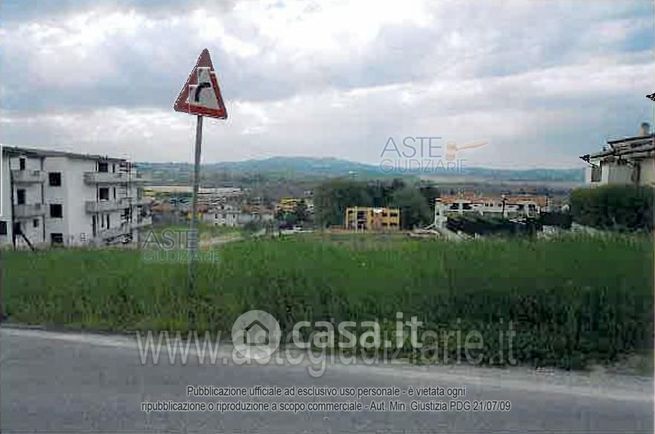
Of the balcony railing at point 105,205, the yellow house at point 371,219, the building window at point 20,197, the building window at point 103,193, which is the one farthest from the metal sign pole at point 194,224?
the building window at point 20,197

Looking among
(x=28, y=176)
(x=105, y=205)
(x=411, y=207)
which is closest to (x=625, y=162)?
(x=411, y=207)

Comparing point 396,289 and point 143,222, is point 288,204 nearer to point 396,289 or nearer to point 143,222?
point 396,289

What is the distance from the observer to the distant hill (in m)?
5.21

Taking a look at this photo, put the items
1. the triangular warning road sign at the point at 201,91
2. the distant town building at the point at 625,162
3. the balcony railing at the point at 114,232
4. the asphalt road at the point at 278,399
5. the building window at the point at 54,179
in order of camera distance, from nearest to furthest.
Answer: the asphalt road at the point at 278,399 < the distant town building at the point at 625,162 < the triangular warning road sign at the point at 201,91 < the building window at the point at 54,179 < the balcony railing at the point at 114,232

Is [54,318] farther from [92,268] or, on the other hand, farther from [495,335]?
[495,335]

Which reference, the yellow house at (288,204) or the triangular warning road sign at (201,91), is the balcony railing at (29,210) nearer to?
the triangular warning road sign at (201,91)

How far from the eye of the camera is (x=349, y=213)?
18.6ft

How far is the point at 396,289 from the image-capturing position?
5.00 meters

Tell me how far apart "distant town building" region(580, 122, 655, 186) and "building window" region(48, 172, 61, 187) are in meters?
5.35

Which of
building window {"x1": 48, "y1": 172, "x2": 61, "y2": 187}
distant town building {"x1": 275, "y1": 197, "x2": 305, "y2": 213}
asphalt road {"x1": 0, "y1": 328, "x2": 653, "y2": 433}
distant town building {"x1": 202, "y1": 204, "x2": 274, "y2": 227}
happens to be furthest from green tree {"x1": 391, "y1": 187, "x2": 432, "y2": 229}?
building window {"x1": 48, "y1": 172, "x2": 61, "y2": 187}

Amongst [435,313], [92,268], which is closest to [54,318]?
[92,268]

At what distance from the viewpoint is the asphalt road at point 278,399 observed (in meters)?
3.14

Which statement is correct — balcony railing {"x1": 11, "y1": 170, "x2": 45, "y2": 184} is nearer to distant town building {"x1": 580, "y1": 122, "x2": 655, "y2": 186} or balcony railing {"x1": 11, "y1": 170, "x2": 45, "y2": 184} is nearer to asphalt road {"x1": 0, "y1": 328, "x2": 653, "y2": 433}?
asphalt road {"x1": 0, "y1": 328, "x2": 653, "y2": 433}

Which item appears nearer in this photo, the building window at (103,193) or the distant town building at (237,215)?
the distant town building at (237,215)
